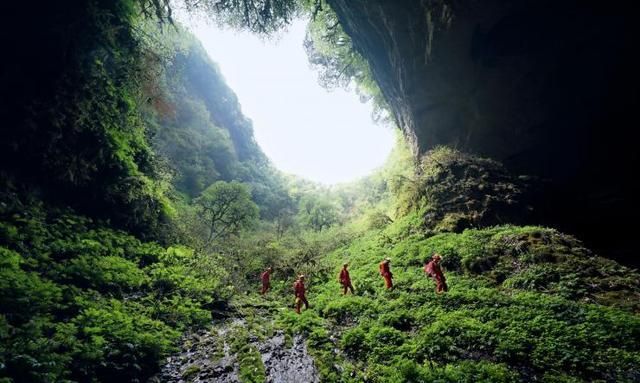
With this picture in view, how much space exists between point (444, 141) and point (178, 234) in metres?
14.4

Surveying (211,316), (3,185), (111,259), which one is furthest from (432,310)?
(3,185)

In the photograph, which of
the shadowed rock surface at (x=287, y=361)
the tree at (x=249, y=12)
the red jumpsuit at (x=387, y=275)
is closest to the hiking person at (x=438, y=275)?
the red jumpsuit at (x=387, y=275)

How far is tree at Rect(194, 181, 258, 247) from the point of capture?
28859mm

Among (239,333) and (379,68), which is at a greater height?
(379,68)

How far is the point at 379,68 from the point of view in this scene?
24.2m

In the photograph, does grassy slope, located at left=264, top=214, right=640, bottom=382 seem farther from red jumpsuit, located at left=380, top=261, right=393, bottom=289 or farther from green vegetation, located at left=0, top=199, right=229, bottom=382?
green vegetation, located at left=0, top=199, right=229, bottom=382

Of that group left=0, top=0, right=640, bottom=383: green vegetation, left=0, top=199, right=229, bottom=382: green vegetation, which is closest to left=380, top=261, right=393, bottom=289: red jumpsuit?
left=0, top=0, right=640, bottom=383: green vegetation

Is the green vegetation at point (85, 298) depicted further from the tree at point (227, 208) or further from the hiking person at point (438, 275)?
the tree at point (227, 208)

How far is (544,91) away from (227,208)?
70.8 feet

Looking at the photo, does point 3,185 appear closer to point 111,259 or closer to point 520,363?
point 111,259

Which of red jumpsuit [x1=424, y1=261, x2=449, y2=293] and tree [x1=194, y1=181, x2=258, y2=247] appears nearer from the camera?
red jumpsuit [x1=424, y1=261, x2=449, y2=293]

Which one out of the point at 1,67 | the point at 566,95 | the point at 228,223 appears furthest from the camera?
the point at 228,223

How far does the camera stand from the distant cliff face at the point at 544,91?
15.2 meters

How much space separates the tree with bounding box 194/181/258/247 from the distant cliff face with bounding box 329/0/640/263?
15.2 m
